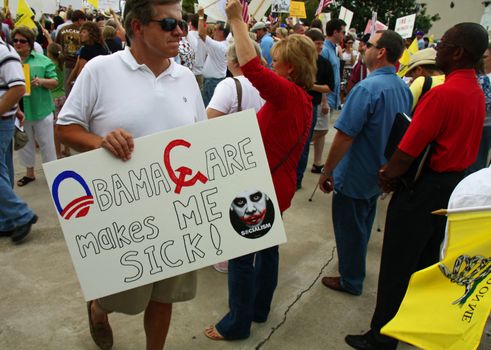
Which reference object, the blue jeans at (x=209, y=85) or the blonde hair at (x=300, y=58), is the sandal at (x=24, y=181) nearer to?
the blue jeans at (x=209, y=85)

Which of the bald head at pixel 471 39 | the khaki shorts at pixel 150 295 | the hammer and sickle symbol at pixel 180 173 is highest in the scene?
the bald head at pixel 471 39

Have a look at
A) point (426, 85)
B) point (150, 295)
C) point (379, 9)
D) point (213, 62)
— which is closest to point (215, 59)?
point (213, 62)

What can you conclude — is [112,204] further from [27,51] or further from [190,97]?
[27,51]

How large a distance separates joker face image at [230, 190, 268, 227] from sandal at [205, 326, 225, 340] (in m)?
1.13

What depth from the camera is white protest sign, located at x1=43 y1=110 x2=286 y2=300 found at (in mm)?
1752

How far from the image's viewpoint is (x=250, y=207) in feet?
6.24

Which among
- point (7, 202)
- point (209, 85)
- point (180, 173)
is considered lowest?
point (7, 202)

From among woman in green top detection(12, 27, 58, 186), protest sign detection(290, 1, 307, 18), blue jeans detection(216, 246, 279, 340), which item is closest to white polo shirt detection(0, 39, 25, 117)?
woman in green top detection(12, 27, 58, 186)

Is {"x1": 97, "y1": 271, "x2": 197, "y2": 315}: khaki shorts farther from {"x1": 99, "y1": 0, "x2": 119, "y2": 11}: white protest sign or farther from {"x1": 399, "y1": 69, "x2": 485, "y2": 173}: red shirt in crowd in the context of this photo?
{"x1": 99, "y1": 0, "x2": 119, "y2": 11}: white protest sign

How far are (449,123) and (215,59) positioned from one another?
5460 millimetres

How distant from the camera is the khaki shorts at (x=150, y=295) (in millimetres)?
2092

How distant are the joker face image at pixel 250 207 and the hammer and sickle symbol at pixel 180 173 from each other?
177mm

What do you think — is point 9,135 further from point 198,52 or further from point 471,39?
point 198,52

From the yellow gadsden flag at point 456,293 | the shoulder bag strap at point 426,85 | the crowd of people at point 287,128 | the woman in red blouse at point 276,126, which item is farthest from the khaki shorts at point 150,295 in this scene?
the shoulder bag strap at point 426,85
